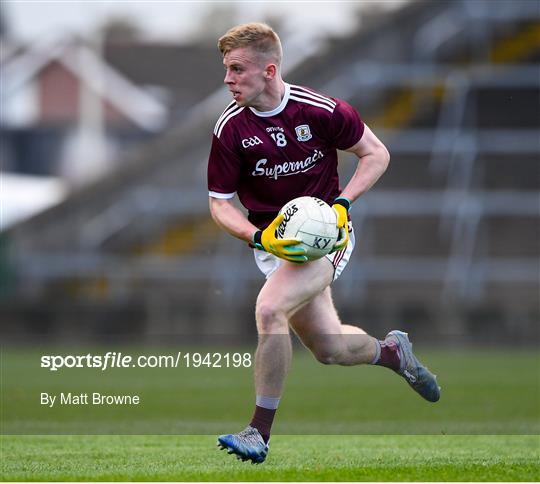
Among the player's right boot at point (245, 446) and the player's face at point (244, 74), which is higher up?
the player's face at point (244, 74)

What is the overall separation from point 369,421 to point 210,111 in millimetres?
16933

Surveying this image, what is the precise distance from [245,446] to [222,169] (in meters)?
1.49

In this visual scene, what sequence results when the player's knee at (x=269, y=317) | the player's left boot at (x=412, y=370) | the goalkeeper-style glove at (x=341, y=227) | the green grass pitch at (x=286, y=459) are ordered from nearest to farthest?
the green grass pitch at (x=286, y=459) < the player's knee at (x=269, y=317) < the goalkeeper-style glove at (x=341, y=227) < the player's left boot at (x=412, y=370)

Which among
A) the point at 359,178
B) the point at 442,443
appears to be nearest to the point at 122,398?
the point at 442,443

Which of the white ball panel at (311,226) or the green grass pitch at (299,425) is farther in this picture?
the white ball panel at (311,226)

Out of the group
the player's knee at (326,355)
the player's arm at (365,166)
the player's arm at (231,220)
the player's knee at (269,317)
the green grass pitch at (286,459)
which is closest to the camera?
→ the green grass pitch at (286,459)

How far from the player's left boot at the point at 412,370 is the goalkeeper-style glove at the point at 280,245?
134 cm

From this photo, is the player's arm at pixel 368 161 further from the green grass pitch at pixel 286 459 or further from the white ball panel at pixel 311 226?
the green grass pitch at pixel 286 459

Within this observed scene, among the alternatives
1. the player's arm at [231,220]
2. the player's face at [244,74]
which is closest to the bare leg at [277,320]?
the player's arm at [231,220]

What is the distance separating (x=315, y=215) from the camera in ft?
22.3

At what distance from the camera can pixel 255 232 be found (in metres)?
6.98

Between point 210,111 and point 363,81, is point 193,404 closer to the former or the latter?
point 363,81

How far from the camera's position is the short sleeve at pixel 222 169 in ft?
23.5

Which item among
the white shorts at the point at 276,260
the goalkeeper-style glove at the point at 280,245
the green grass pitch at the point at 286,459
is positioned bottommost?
the green grass pitch at the point at 286,459
